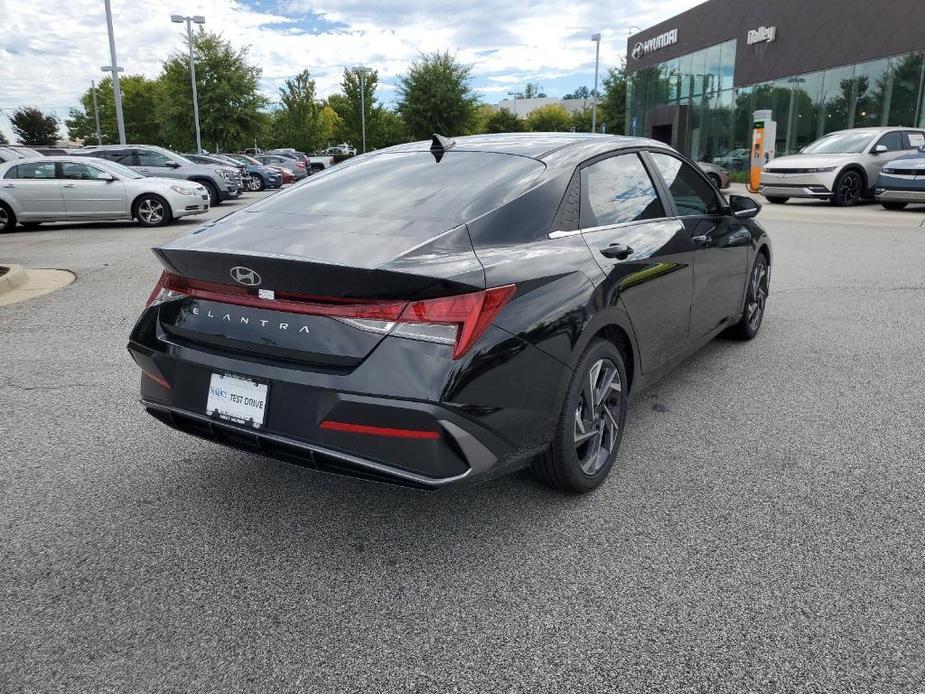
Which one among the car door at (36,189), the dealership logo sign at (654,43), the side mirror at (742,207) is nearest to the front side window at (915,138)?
the side mirror at (742,207)

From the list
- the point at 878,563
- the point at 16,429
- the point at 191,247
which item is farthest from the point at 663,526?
the point at 16,429

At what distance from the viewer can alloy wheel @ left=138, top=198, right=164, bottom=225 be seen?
1476 centimetres

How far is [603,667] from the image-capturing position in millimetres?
2201

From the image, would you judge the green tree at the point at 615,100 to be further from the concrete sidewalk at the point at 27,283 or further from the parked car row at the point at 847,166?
the concrete sidewalk at the point at 27,283

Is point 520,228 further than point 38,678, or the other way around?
point 520,228

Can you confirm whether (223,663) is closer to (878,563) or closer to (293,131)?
(878,563)

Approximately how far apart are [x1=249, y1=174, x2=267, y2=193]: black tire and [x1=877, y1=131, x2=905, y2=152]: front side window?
19.8 metres

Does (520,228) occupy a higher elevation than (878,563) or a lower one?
higher

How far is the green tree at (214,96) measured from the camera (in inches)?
1711

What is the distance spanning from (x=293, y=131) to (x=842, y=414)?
220 ft

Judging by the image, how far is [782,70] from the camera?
31.7m

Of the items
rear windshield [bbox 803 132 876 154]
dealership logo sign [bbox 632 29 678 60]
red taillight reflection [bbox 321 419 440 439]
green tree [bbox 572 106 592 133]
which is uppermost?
dealership logo sign [bbox 632 29 678 60]

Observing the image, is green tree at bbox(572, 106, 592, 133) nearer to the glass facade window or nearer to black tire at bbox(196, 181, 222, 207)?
the glass facade window

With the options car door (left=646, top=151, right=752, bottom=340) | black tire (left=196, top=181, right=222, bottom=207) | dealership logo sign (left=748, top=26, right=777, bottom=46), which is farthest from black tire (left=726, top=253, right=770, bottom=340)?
dealership logo sign (left=748, top=26, right=777, bottom=46)
